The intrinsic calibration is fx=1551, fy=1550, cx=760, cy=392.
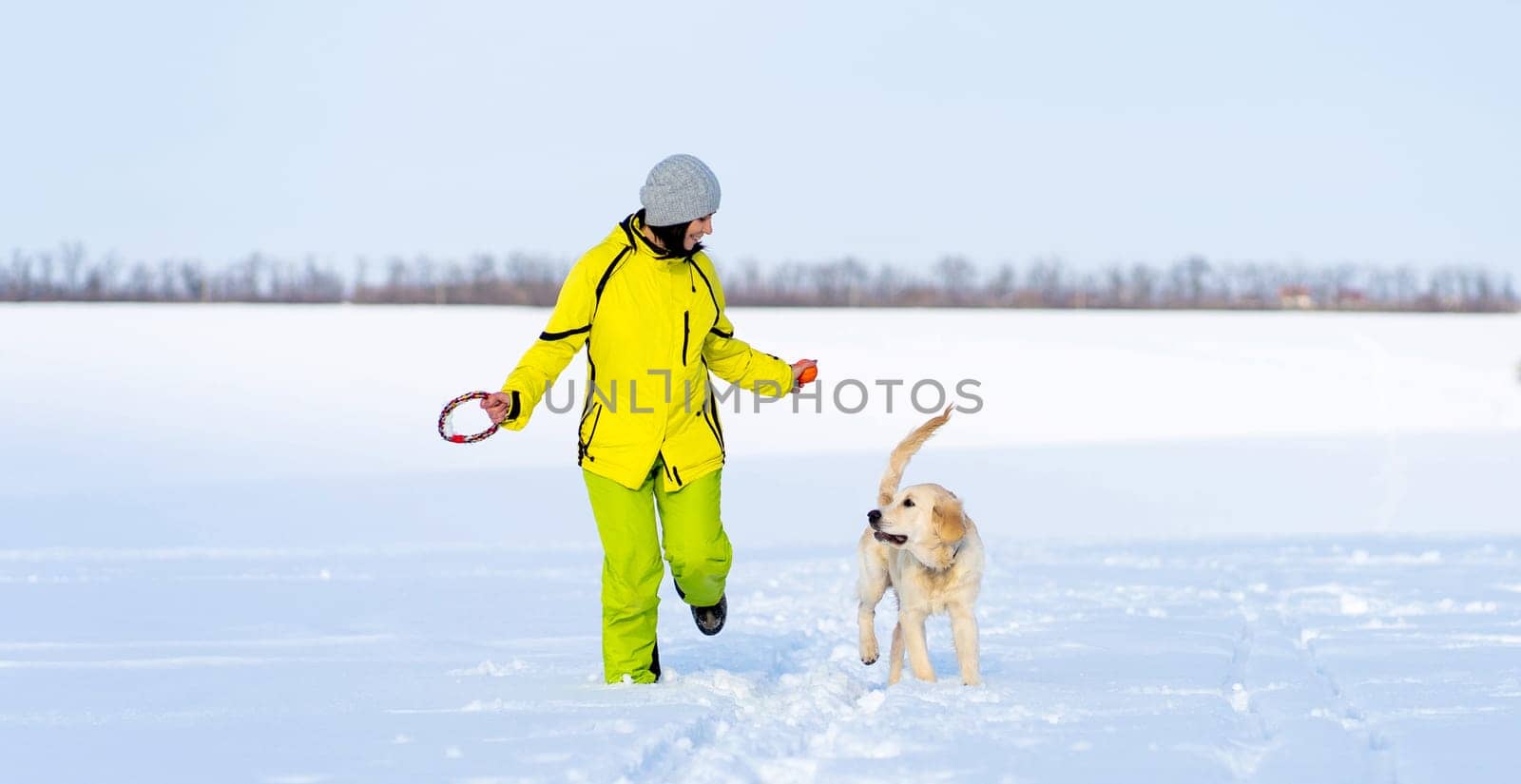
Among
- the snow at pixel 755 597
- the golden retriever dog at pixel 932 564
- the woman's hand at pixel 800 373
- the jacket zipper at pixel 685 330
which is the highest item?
the jacket zipper at pixel 685 330

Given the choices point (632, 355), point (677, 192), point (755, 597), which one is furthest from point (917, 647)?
point (755, 597)

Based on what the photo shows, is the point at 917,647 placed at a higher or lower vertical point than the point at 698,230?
lower

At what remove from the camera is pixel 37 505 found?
15625 millimetres

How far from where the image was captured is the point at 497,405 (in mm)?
5184

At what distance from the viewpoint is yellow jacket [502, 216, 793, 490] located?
542cm

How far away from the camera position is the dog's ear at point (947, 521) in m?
5.66

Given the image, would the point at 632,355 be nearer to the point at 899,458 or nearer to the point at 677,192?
the point at 677,192

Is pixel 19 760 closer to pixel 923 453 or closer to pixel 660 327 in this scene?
pixel 660 327

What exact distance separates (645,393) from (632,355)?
0.15 metres

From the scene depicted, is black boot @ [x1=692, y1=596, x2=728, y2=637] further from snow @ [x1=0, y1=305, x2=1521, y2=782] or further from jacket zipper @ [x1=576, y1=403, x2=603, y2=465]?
jacket zipper @ [x1=576, y1=403, x2=603, y2=465]

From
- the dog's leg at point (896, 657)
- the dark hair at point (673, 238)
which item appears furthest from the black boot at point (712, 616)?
the dark hair at point (673, 238)

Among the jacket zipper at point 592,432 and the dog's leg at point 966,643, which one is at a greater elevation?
the jacket zipper at point 592,432

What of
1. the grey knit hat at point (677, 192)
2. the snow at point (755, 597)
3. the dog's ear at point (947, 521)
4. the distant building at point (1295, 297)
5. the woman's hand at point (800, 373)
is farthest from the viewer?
the distant building at point (1295, 297)

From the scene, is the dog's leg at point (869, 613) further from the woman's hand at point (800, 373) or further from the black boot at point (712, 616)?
the woman's hand at point (800, 373)
